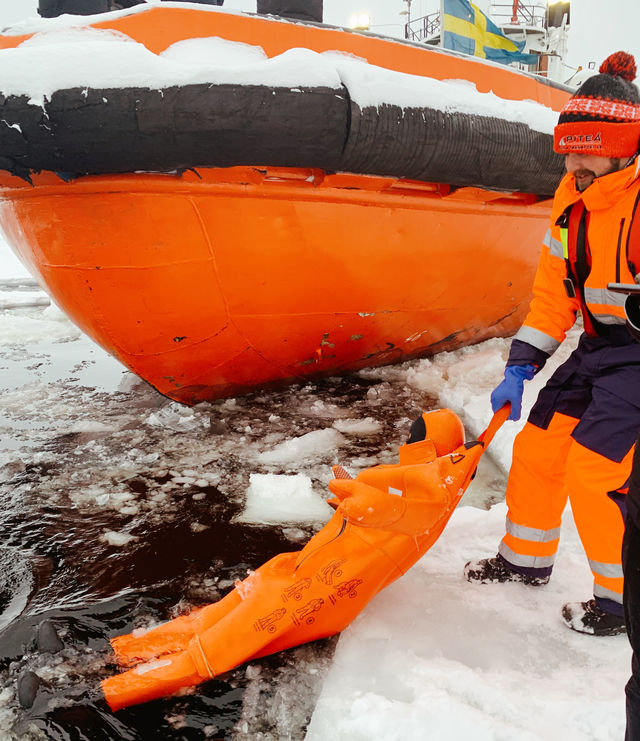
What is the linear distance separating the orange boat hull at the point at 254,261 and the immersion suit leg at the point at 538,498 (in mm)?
1203

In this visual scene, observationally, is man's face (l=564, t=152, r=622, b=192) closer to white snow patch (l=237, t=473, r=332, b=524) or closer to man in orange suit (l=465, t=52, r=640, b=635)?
man in orange suit (l=465, t=52, r=640, b=635)

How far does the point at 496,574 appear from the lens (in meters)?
1.50

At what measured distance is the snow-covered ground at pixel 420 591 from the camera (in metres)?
1.04

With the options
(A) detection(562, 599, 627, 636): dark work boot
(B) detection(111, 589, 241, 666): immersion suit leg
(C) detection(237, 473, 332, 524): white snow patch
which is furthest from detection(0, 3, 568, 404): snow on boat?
(A) detection(562, 599, 627, 636): dark work boot

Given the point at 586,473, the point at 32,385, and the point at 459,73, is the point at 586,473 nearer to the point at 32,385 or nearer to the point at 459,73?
the point at 459,73

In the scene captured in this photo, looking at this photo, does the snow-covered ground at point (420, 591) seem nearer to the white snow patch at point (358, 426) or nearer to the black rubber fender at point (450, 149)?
the white snow patch at point (358, 426)

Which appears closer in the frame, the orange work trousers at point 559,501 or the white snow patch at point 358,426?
the orange work trousers at point 559,501

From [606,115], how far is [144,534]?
5.28 ft

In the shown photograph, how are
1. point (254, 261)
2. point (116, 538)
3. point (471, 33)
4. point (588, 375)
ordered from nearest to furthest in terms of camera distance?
1. point (588, 375)
2. point (116, 538)
3. point (254, 261)
4. point (471, 33)

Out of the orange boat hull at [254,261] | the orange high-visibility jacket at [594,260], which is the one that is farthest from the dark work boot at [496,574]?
the orange boat hull at [254,261]

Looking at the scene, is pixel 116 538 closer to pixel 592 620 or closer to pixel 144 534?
pixel 144 534

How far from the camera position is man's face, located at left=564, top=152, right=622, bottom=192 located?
4.13 feet

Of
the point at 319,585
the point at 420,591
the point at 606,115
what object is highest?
the point at 606,115

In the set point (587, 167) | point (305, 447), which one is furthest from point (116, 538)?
point (587, 167)
